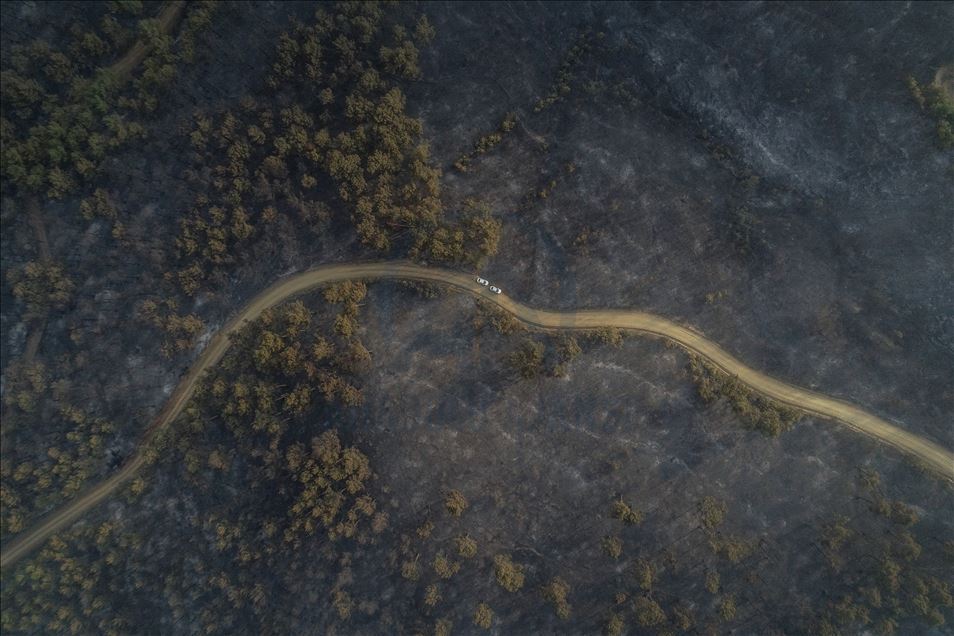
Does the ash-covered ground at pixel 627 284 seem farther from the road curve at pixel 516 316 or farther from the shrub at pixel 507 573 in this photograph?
the shrub at pixel 507 573

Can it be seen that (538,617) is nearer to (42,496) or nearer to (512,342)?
(512,342)

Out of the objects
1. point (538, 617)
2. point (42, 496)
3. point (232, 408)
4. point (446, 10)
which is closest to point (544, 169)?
point (446, 10)

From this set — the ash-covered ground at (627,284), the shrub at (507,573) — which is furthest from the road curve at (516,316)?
the shrub at (507,573)

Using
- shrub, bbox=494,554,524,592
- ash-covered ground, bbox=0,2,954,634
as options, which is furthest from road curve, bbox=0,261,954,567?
shrub, bbox=494,554,524,592

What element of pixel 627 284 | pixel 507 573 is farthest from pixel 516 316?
pixel 507 573

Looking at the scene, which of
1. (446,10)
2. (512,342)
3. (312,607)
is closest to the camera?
(312,607)

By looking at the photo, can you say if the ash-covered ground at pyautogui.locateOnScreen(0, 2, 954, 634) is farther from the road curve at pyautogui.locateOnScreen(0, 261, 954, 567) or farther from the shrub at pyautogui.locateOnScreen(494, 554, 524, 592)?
the shrub at pyautogui.locateOnScreen(494, 554, 524, 592)

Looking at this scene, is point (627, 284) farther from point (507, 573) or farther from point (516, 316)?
point (507, 573)

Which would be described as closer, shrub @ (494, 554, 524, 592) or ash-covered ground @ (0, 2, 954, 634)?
shrub @ (494, 554, 524, 592)
